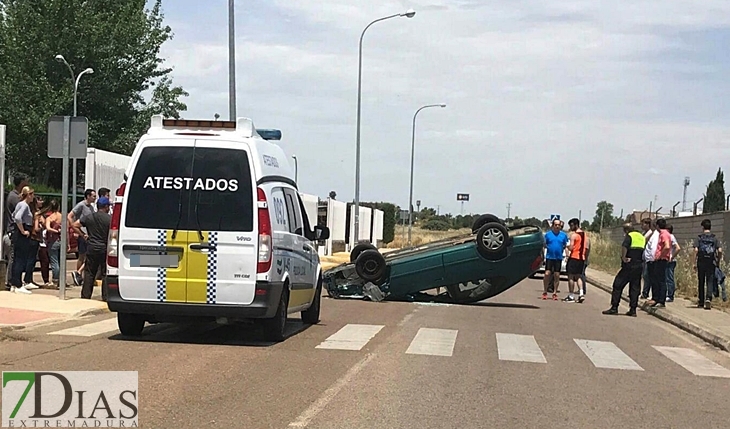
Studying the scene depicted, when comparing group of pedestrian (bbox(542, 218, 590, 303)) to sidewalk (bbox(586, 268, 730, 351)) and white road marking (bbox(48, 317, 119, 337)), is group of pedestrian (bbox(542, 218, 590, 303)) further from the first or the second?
white road marking (bbox(48, 317, 119, 337))

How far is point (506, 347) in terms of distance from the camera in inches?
494

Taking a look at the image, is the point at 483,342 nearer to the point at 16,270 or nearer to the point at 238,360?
the point at 238,360

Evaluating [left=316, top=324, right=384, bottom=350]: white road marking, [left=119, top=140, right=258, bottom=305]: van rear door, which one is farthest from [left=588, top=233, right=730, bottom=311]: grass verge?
[left=119, top=140, right=258, bottom=305]: van rear door

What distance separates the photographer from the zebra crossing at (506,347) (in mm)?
11580

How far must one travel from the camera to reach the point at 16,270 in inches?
642

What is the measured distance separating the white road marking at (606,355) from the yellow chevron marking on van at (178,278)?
4919 millimetres

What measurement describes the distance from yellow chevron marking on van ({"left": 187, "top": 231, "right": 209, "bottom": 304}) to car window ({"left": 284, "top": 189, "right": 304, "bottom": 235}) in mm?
1699

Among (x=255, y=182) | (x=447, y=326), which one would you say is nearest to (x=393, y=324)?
(x=447, y=326)

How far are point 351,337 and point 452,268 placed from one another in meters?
6.42

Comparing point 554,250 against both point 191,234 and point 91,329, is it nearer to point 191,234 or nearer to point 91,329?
point 91,329

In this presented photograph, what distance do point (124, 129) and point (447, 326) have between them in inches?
1535

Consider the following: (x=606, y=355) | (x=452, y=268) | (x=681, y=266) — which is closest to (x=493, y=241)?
(x=452, y=268)

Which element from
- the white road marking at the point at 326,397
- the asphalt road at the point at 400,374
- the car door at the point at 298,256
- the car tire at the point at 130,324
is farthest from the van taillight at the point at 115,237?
the white road marking at the point at 326,397

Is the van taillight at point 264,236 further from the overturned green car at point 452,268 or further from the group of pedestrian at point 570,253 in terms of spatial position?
the group of pedestrian at point 570,253
